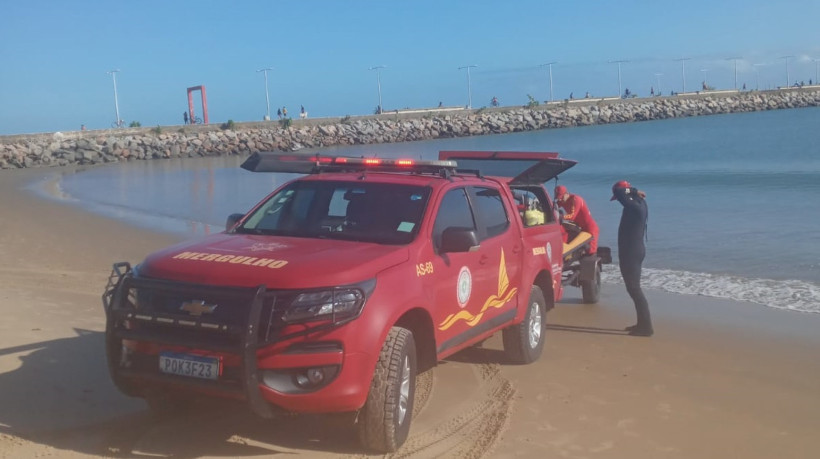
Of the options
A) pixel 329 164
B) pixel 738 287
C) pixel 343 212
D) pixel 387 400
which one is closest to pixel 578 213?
pixel 738 287

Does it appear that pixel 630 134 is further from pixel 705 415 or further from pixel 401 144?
pixel 705 415

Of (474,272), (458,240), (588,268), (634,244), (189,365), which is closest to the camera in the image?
(189,365)

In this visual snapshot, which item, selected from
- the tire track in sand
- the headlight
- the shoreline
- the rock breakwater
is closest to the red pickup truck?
the headlight

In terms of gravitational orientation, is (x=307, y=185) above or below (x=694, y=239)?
above

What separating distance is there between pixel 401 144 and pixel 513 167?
198 ft

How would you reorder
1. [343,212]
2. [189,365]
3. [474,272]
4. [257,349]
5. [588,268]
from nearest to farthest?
[257,349] → [189,365] → [343,212] → [474,272] → [588,268]

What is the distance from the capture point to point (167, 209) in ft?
81.3

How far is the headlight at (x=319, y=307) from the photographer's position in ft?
16.3

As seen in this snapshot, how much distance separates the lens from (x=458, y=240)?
6023 millimetres

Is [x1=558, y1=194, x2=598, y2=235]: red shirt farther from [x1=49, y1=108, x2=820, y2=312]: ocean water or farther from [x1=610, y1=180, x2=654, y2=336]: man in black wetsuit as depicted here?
[x1=49, y1=108, x2=820, y2=312]: ocean water

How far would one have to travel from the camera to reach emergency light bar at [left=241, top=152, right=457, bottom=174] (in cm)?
690

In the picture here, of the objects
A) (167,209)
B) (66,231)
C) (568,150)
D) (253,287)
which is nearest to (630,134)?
(568,150)

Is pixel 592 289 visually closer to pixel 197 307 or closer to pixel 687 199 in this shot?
pixel 197 307

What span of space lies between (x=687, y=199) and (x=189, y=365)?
23.5 metres
